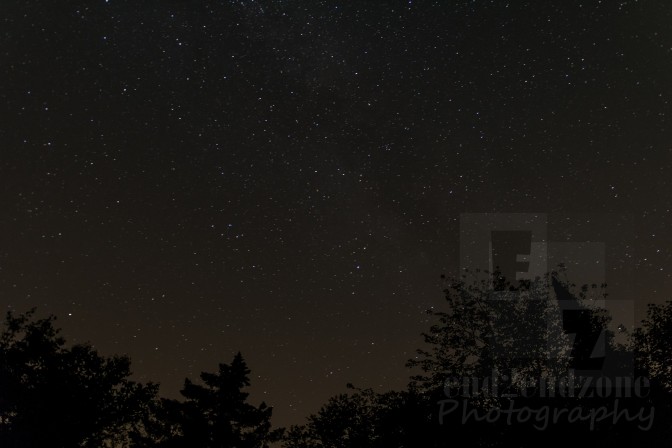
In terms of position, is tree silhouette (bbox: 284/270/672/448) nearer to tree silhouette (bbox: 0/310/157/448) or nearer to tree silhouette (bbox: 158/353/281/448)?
tree silhouette (bbox: 158/353/281/448)

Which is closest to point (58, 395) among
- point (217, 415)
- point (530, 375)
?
point (217, 415)

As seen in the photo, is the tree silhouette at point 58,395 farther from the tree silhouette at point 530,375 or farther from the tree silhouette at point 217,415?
the tree silhouette at point 530,375

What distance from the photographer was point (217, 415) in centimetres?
2459

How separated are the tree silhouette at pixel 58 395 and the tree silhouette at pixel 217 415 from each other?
3421 millimetres

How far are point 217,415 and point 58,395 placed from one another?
9726 millimetres

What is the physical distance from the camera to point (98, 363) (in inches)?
1249

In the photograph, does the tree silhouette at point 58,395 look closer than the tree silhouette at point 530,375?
No

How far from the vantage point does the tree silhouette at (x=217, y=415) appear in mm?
24172

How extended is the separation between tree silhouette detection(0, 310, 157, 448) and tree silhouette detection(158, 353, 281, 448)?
3.42 meters

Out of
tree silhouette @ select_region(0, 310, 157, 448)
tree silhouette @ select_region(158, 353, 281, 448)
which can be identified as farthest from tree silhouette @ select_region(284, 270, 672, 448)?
tree silhouette @ select_region(0, 310, 157, 448)

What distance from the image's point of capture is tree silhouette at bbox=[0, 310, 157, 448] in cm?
2805

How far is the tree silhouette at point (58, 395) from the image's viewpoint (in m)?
28.0

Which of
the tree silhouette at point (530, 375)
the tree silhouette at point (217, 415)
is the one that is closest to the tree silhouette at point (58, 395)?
the tree silhouette at point (217, 415)

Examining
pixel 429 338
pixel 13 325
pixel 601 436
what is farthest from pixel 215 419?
pixel 601 436
